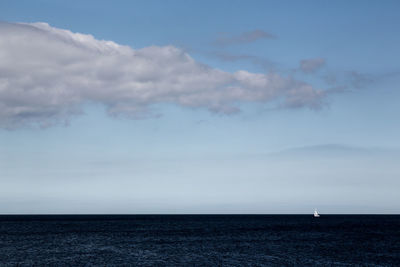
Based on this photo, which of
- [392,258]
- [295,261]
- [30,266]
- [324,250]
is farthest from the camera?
[324,250]

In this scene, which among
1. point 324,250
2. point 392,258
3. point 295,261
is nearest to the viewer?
point 295,261

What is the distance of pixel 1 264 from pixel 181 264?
83.9ft

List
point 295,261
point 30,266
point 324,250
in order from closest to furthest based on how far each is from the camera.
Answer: point 30,266 < point 295,261 < point 324,250

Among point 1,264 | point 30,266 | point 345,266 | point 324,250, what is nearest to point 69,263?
point 30,266

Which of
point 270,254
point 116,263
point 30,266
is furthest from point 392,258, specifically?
point 30,266

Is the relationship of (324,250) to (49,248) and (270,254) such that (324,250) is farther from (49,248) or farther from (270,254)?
(49,248)

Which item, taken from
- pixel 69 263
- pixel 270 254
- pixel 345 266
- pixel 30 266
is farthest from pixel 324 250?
pixel 30 266

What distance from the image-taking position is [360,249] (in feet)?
267

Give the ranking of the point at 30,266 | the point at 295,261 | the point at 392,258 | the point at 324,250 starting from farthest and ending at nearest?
the point at 324,250 < the point at 392,258 < the point at 295,261 < the point at 30,266

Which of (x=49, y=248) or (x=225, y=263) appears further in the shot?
(x=49, y=248)

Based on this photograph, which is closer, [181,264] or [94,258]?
[181,264]

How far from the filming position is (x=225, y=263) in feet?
203

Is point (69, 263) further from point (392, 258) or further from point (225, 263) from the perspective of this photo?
point (392, 258)

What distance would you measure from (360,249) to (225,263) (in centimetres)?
3330
